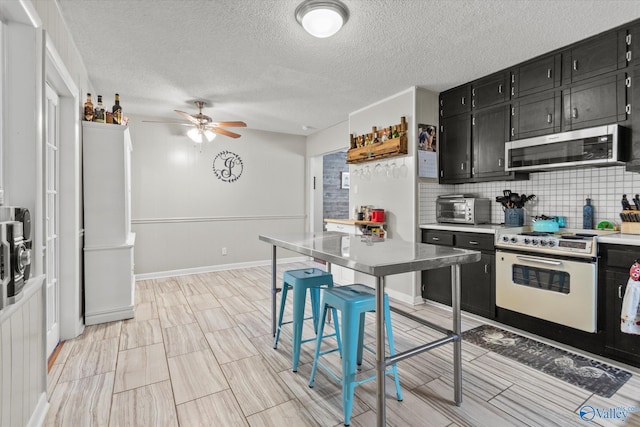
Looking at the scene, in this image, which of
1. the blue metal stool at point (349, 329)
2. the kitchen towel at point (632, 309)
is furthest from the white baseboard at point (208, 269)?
the kitchen towel at point (632, 309)

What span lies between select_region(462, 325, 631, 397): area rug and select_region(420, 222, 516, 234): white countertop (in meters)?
0.93

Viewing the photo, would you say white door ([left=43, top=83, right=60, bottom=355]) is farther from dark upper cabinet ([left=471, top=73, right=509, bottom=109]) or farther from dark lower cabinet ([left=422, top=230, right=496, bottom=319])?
dark upper cabinet ([left=471, top=73, right=509, bottom=109])

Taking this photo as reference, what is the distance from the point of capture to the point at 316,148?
612 cm

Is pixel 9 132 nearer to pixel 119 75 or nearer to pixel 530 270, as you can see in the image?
pixel 119 75

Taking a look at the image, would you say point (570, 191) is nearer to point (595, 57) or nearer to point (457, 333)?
point (595, 57)

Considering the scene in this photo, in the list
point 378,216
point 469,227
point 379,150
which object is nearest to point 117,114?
point 379,150

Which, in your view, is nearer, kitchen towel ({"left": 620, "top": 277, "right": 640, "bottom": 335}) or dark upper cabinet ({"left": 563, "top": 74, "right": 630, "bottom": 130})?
kitchen towel ({"left": 620, "top": 277, "right": 640, "bottom": 335})

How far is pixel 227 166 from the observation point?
18.5ft

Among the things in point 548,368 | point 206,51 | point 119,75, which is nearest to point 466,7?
point 206,51

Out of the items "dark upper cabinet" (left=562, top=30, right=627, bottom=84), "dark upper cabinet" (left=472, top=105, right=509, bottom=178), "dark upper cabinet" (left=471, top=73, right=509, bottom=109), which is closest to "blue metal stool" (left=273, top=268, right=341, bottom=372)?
"dark upper cabinet" (left=472, top=105, right=509, bottom=178)

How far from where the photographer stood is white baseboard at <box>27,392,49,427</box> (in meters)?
1.62

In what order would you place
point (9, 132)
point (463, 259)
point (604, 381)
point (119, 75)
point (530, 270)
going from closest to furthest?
point (9, 132) → point (463, 259) → point (604, 381) → point (530, 270) → point (119, 75)

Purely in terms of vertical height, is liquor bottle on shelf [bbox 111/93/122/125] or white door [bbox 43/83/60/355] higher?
liquor bottle on shelf [bbox 111/93/122/125]

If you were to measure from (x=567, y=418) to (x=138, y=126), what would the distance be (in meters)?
5.70
